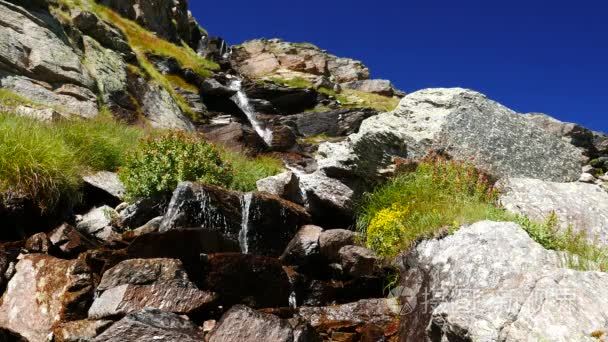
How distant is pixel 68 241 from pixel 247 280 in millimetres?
3059

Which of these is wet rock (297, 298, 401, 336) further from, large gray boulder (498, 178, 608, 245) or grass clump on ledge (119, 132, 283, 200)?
grass clump on ledge (119, 132, 283, 200)

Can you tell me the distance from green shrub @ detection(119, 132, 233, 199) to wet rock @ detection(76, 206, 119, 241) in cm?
76

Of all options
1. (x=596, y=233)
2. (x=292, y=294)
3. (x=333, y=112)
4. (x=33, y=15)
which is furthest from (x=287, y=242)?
(x=333, y=112)

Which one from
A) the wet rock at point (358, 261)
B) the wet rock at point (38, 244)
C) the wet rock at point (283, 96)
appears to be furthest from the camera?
the wet rock at point (283, 96)

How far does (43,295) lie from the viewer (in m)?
7.32

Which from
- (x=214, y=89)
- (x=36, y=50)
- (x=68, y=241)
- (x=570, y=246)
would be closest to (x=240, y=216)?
(x=68, y=241)

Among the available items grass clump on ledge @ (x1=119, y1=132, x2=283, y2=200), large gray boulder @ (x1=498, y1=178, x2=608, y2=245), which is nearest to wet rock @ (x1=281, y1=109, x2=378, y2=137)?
grass clump on ledge @ (x1=119, y1=132, x2=283, y2=200)

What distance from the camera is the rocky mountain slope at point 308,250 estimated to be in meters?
6.04

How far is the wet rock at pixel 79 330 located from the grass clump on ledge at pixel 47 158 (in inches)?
124

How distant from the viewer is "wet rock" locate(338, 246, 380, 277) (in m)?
9.48

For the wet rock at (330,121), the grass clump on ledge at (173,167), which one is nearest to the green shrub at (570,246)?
the grass clump on ledge at (173,167)

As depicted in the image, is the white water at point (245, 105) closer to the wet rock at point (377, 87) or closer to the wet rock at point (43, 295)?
the wet rock at point (377, 87)

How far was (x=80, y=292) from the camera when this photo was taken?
7266mm

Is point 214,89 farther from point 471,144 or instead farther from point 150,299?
point 150,299
